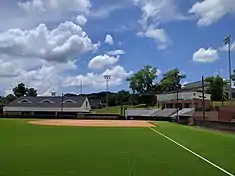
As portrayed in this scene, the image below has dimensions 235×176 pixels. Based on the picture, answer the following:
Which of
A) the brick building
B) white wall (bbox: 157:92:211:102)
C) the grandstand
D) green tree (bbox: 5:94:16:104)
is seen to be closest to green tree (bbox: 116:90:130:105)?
the brick building

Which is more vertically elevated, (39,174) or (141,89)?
(141,89)

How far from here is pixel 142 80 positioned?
140875mm

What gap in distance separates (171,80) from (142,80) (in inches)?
418

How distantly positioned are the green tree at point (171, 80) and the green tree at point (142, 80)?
4074 millimetres

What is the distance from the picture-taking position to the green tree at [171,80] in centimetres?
13788

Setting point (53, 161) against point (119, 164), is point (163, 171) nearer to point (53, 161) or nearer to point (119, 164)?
point (119, 164)

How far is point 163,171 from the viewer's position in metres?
11.7

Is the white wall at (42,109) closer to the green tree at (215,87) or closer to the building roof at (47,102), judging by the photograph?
the building roof at (47,102)

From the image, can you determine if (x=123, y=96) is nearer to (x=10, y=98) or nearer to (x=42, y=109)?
(x=42, y=109)

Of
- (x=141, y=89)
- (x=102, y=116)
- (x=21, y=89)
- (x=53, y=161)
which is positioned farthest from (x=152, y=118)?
(x=21, y=89)

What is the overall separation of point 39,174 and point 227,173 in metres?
5.49

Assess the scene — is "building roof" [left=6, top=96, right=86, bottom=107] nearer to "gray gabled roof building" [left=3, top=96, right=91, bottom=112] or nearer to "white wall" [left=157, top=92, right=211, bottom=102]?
"gray gabled roof building" [left=3, top=96, right=91, bottom=112]

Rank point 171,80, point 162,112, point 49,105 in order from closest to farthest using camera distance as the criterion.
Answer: point 162,112 < point 49,105 < point 171,80

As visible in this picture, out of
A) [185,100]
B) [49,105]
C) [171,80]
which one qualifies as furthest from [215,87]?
[49,105]
